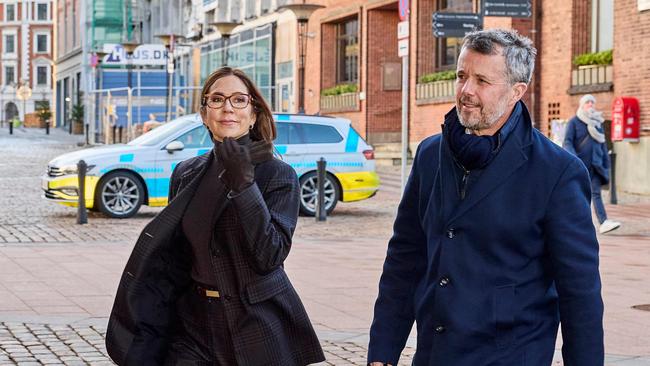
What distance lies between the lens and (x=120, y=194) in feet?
61.2

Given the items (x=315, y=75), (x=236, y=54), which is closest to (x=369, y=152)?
(x=315, y=75)

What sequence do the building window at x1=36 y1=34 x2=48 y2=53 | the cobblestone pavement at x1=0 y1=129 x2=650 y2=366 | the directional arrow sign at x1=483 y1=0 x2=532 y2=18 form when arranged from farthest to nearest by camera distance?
1. the building window at x1=36 y1=34 x2=48 y2=53
2. the directional arrow sign at x1=483 y1=0 x2=532 y2=18
3. the cobblestone pavement at x1=0 y1=129 x2=650 y2=366

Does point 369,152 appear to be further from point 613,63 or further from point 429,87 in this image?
point 429,87

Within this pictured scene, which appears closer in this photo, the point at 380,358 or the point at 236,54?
the point at 380,358

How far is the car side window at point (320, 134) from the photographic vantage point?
771 inches

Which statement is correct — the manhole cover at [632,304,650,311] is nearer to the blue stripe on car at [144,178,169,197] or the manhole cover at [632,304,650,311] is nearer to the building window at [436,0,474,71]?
the blue stripe on car at [144,178,169,197]

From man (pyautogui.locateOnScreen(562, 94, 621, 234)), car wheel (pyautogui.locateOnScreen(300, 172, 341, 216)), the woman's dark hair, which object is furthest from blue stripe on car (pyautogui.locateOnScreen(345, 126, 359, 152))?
the woman's dark hair

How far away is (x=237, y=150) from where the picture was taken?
407 centimetres

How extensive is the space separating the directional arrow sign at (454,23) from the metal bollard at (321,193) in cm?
329

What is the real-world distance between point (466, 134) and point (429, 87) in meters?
31.4

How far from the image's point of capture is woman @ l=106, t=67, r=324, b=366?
413cm

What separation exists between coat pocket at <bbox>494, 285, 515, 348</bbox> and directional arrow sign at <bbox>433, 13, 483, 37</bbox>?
17.2 m

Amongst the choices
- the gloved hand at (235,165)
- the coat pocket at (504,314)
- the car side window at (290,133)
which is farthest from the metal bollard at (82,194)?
the coat pocket at (504,314)

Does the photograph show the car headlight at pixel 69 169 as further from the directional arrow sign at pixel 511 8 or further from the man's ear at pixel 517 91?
the man's ear at pixel 517 91
